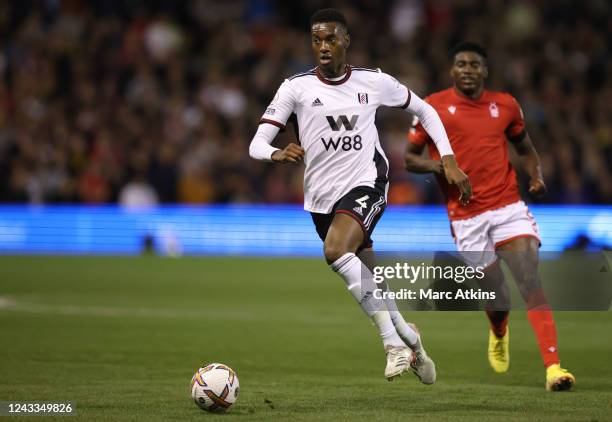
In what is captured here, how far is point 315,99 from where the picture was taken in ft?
27.2

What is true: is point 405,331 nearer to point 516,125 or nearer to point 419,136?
point 419,136

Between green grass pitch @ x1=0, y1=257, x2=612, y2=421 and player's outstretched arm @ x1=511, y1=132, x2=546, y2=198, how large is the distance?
1488mm

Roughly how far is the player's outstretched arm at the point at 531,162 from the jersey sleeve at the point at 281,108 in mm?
2285

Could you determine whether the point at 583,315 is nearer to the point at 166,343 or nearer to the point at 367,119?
the point at 166,343

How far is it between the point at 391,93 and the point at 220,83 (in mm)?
15108

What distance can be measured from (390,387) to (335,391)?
496 mm

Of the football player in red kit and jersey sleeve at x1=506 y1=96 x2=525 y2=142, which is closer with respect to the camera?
the football player in red kit

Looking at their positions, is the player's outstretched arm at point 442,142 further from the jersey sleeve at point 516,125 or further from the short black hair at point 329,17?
the jersey sleeve at point 516,125

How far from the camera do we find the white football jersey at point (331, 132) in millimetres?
8266

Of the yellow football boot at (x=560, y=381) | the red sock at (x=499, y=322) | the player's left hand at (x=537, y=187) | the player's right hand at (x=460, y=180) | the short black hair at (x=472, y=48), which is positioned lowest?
the yellow football boot at (x=560, y=381)

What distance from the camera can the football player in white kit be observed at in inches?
315

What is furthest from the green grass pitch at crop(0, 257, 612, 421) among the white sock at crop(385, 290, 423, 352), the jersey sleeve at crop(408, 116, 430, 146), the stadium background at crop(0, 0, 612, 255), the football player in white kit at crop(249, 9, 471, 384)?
the stadium background at crop(0, 0, 612, 255)
